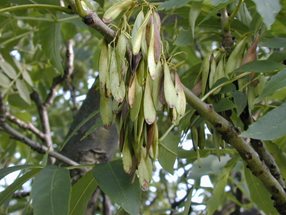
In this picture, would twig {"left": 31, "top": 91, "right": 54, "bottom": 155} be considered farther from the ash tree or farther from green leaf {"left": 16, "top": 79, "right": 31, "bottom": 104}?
the ash tree

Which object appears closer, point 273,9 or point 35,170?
point 273,9

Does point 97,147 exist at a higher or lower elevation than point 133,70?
lower

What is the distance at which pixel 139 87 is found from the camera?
32.6 inches

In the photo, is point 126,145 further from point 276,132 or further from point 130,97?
point 276,132

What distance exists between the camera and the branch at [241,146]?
924 mm

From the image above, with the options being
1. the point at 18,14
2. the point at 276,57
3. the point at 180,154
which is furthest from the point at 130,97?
the point at 18,14

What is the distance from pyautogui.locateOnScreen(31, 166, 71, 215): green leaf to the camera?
896 millimetres

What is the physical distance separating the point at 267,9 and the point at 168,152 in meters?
0.30

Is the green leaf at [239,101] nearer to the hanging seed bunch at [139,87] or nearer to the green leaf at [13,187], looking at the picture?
the hanging seed bunch at [139,87]

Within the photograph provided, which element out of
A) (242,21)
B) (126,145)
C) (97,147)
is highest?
(126,145)

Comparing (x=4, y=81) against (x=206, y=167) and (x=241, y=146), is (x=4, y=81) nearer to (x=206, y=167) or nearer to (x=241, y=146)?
(x=206, y=167)

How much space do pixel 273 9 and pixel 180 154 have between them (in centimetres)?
46

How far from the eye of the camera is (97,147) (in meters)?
1.70

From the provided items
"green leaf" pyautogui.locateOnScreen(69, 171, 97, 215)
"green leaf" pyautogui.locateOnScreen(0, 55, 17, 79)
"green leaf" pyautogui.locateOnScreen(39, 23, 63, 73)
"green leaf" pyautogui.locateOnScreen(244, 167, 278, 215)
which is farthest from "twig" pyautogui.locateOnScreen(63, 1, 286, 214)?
"green leaf" pyautogui.locateOnScreen(0, 55, 17, 79)
